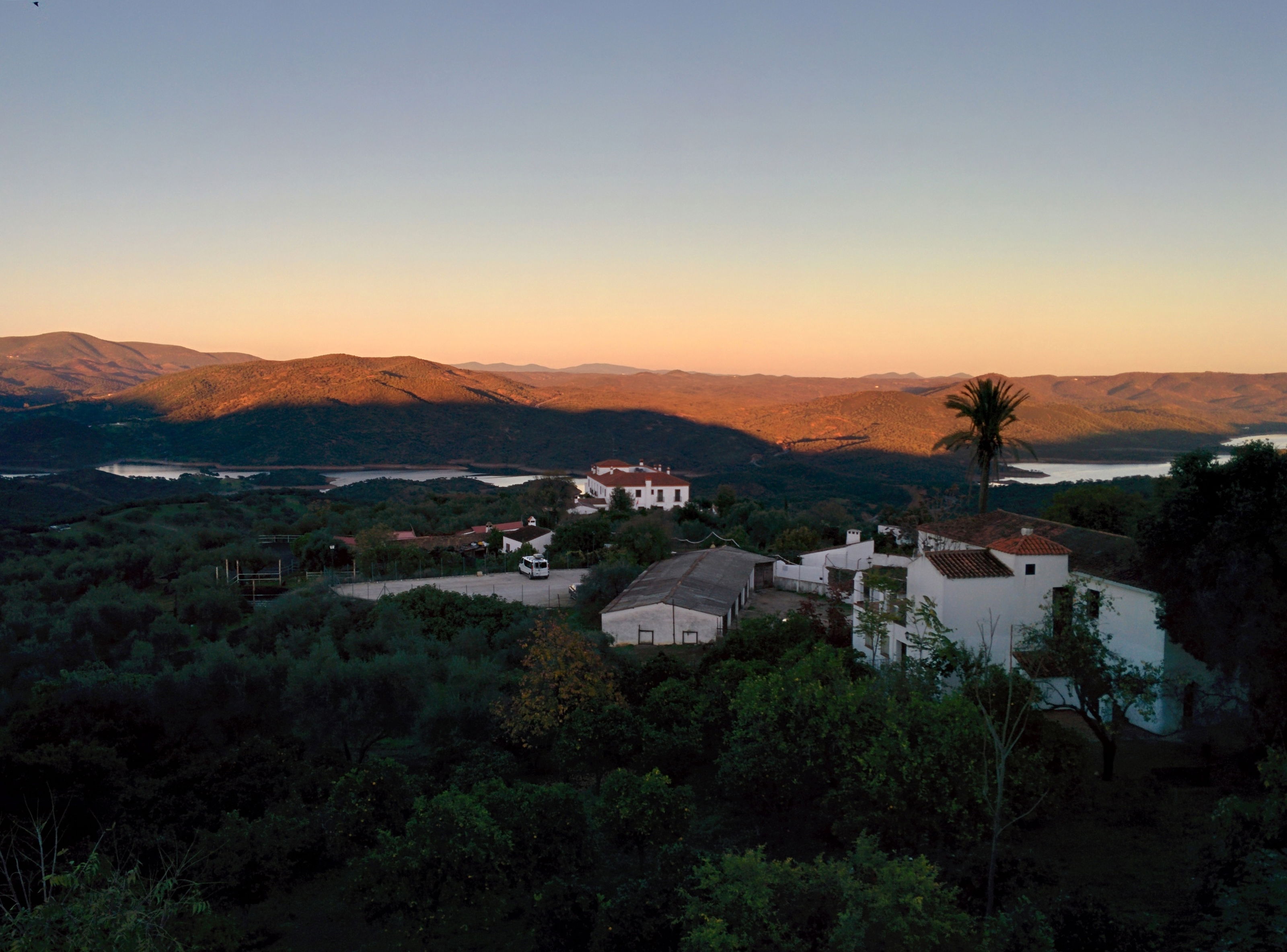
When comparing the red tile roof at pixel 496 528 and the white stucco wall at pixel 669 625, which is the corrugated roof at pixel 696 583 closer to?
the white stucco wall at pixel 669 625

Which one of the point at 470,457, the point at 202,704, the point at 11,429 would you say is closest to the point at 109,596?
the point at 202,704

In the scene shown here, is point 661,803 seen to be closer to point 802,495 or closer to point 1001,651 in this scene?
point 1001,651

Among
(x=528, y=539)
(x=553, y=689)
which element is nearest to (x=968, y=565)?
(x=553, y=689)

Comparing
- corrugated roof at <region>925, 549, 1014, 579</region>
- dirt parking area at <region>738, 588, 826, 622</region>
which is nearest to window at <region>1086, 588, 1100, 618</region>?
corrugated roof at <region>925, 549, 1014, 579</region>

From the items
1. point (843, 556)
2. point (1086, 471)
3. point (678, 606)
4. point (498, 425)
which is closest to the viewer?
point (678, 606)

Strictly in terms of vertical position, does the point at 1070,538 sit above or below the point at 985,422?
below

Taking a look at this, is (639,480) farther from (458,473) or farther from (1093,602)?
(1093,602)
